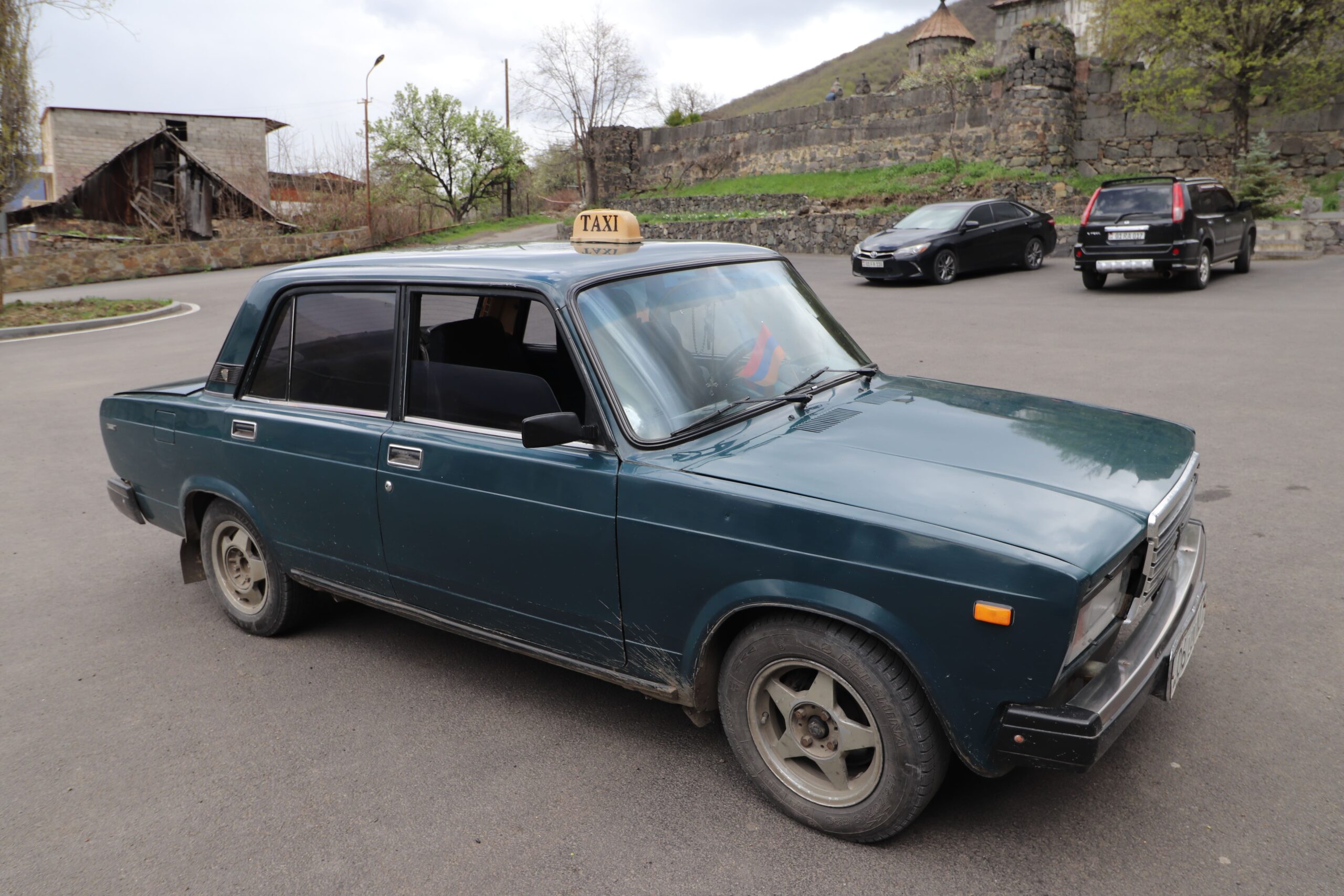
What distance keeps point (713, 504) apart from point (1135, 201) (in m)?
14.8

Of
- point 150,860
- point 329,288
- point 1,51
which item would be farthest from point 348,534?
point 1,51

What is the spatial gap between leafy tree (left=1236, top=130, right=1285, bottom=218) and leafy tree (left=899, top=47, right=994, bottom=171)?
40.0ft

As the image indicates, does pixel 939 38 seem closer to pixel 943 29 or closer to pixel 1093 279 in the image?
pixel 943 29

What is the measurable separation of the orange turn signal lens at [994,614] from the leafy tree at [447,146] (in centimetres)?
5096

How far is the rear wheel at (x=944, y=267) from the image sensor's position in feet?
59.6

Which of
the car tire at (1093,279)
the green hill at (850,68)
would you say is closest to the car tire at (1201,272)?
the car tire at (1093,279)

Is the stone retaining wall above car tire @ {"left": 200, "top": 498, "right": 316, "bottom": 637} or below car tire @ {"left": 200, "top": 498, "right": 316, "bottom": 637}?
above

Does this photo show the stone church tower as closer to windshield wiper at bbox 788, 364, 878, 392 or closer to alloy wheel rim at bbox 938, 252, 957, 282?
alloy wheel rim at bbox 938, 252, 957, 282

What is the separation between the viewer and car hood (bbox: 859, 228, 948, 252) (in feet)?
60.0

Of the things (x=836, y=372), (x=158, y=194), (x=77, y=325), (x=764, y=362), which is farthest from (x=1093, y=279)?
(x=158, y=194)

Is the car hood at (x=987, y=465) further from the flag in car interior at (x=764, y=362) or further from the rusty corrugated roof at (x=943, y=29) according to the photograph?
the rusty corrugated roof at (x=943, y=29)

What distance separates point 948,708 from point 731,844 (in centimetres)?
79

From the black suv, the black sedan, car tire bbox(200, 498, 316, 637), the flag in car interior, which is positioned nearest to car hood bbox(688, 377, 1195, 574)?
the flag in car interior

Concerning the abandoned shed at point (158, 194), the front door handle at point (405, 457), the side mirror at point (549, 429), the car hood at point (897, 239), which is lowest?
the front door handle at point (405, 457)
